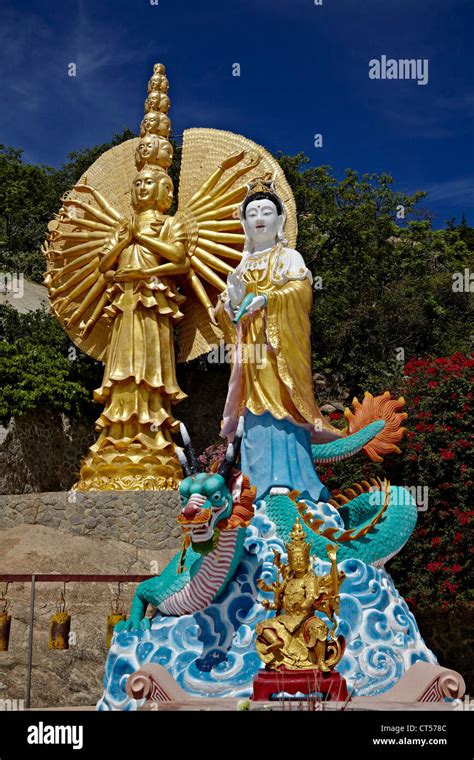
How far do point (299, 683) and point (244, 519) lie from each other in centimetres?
119

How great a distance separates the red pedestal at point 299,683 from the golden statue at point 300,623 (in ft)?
0.13

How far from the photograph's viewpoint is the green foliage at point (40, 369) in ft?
44.8

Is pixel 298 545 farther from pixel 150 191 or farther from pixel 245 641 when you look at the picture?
pixel 150 191

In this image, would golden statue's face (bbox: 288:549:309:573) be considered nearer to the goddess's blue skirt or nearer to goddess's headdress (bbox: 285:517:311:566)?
goddess's headdress (bbox: 285:517:311:566)

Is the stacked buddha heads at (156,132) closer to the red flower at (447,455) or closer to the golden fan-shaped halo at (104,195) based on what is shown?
the golden fan-shaped halo at (104,195)

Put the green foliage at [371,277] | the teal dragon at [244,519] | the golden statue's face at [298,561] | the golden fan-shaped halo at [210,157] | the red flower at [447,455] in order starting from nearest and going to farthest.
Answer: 1. the golden statue's face at [298,561]
2. the teal dragon at [244,519]
3. the red flower at [447,455]
4. the golden fan-shaped halo at [210,157]
5. the green foliage at [371,277]

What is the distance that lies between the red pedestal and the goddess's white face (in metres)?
4.14

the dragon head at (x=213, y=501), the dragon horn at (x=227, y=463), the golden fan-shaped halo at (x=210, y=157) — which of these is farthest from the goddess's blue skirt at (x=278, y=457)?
the golden fan-shaped halo at (x=210, y=157)

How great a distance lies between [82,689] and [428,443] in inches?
176

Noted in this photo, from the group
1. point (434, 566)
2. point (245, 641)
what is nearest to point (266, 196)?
point (245, 641)

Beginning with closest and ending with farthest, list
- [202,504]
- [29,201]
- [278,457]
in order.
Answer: [202,504] < [278,457] < [29,201]

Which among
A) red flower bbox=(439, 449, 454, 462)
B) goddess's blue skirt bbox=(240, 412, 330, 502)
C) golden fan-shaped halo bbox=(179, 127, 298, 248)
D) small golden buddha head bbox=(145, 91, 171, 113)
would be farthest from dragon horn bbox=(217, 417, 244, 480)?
small golden buddha head bbox=(145, 91, 171, 113)

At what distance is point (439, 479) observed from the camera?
941 centimetres

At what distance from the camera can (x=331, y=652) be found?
4914mm
